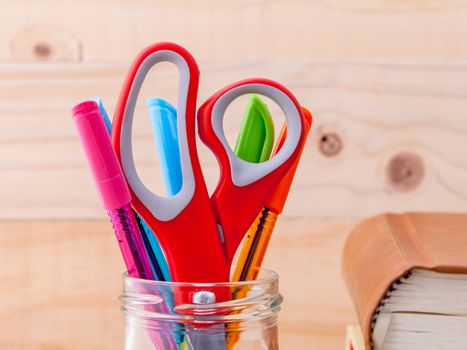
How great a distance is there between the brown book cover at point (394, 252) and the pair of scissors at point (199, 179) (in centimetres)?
8

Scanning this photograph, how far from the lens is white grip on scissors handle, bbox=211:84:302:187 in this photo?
388 millimetres

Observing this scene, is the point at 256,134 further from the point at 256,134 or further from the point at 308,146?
the point at 308,146

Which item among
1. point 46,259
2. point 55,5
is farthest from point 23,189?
point 55,5

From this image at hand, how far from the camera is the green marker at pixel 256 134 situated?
1.34 ft

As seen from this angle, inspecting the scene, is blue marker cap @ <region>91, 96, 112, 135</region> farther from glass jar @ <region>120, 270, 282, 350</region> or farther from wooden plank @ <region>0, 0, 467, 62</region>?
wooden plank @ <region>0, 0, 467, 62</region>

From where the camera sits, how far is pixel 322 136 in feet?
2.26

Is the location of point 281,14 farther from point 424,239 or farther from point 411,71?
point 424,239

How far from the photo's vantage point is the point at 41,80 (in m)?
0.70

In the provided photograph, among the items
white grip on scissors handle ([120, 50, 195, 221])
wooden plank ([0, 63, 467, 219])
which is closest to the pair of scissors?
white grip on scissors handle ([120, 50, 195, 221])

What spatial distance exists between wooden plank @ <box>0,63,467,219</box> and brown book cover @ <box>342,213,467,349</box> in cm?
10

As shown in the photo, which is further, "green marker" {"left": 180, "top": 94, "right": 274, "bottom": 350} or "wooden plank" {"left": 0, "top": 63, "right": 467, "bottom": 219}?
"wooden plank" {"left": 0, "top": 63, "right": 467, "bottom": 219}

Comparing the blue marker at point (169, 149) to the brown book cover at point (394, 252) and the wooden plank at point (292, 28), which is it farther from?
the wooden plank at point (292, 28)

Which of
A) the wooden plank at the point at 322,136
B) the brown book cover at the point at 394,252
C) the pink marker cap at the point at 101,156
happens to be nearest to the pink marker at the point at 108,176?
the pink marker cap at the point at 101,156

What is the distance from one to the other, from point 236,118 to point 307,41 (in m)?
0.09
